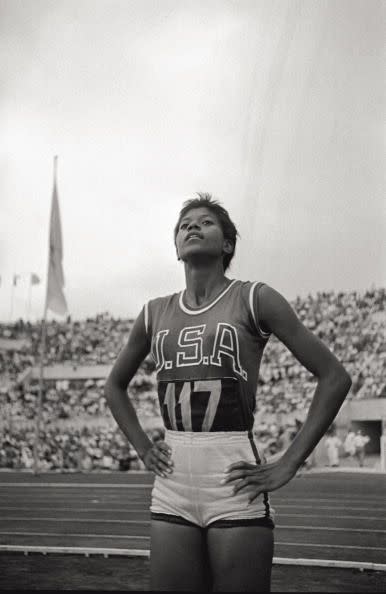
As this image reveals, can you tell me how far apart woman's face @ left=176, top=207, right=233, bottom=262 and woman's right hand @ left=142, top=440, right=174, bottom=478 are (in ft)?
1.74

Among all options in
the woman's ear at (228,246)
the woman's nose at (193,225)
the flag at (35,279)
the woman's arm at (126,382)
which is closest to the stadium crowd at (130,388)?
the flag at (35,279)

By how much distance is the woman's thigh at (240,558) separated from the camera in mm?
1853

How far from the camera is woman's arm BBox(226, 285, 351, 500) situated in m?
1.99

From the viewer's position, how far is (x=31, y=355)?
1193 inches

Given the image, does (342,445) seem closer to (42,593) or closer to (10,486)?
(10,486)

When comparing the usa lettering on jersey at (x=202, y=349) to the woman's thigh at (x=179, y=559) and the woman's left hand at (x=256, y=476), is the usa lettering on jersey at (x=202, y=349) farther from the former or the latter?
the woman's thigh at (x=179, y=559)

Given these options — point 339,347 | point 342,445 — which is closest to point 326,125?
point 342,445

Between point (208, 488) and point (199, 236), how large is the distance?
2.29ft

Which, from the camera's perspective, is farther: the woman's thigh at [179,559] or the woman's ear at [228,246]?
the woman's ear at [228,246]

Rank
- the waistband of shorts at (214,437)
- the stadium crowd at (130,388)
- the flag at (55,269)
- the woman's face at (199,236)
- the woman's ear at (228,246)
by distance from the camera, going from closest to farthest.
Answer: the waistband of shorts at (214,437), the woman's face at (199,236), the woman's ear at (228,246), the flag at (55,269), the stadium crowd at (130,388)

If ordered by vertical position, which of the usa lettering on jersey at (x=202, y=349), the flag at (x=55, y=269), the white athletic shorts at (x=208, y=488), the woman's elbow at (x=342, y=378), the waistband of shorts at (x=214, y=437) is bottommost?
the white athletic shorts at (x=208, y=488)

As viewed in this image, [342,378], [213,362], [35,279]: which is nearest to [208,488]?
[213,362]

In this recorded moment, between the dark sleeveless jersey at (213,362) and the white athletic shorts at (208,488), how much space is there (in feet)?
0.12

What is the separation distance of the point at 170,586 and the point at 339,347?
2090 cm
